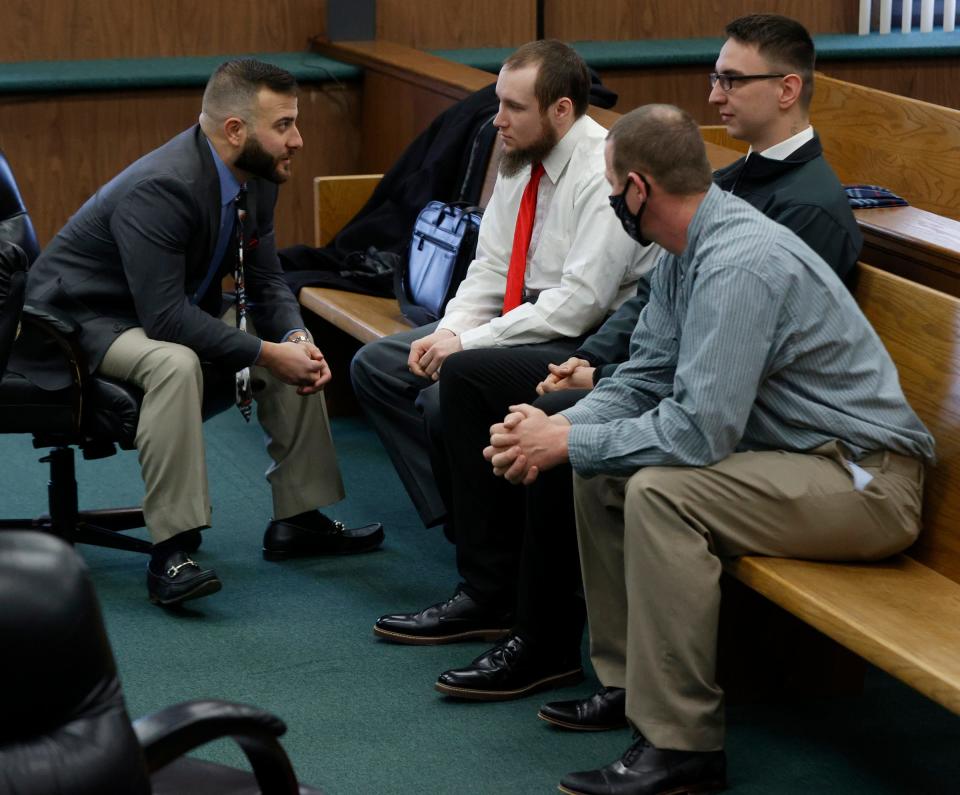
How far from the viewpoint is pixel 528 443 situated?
8.62 feet

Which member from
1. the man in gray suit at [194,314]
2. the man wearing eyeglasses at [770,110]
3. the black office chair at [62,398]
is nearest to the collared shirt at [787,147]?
the man wearing eyeglasses at [770,110]

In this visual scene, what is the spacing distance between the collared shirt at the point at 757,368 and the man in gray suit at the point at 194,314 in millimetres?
1050

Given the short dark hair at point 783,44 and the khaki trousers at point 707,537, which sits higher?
the short dark hair at point 783,44

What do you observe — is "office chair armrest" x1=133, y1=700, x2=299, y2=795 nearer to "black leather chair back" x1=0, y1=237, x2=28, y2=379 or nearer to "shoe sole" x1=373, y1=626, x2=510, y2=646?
"shoe sole" x1=373, y1=626, x2=510, y2=646

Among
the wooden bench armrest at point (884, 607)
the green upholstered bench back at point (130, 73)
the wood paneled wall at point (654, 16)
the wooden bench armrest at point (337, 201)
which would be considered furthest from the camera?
the wood paneled wall at point (654, 16)

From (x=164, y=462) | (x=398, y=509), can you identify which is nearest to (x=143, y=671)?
(x=164, y=462)

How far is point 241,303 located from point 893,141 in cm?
197

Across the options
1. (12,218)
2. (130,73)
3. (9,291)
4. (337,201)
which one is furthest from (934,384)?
(130,73)

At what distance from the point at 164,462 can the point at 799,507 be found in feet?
4.63

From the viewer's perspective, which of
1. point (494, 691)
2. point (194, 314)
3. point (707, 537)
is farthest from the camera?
point (194, 314)

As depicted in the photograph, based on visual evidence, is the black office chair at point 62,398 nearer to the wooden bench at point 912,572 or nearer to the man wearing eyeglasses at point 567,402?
the man wearing eyeglasses at point 567,402

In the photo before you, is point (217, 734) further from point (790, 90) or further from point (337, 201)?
point (337, 201)

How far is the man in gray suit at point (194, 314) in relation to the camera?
3258 mm

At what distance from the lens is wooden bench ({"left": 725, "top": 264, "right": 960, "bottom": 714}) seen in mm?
2215
